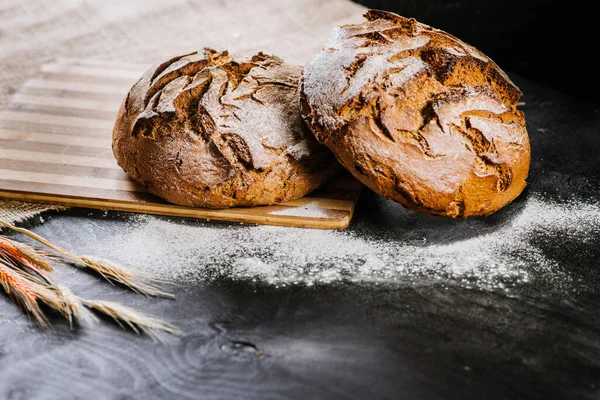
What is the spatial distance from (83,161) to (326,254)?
1107 millimetres

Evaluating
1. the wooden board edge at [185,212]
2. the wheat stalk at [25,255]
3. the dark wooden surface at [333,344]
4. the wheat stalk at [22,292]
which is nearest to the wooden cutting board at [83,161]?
the wooden board edge at [185,212]

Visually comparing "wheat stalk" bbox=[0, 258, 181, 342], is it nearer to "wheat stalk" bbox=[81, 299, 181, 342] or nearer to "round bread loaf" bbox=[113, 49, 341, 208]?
"wheat stalk" bbox=[81, 299, 181, 342]

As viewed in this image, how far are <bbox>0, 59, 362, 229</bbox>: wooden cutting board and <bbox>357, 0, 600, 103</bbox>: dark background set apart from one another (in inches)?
65.7

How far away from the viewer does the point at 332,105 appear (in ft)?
7.17

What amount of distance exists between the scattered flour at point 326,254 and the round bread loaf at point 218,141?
0.48ft

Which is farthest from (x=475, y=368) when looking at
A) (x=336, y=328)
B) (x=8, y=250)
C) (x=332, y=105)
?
(x=8, y=250)

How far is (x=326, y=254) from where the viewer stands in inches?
87.8

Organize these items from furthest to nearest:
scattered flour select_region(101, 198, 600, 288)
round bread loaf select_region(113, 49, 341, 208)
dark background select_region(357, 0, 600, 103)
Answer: dark background select_region(357, 0, 600, 103) → round bread loaf select_region(113, 49, 341, 208) → scattered flour select_region(101, 198, 600, 288)

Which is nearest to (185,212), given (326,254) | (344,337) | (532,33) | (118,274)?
(118,274)

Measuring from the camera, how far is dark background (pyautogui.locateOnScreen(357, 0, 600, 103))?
11.6ft

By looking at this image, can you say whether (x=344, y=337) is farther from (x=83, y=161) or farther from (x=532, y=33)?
(x=532, y=33)

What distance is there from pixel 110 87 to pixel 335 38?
1260 millimetres

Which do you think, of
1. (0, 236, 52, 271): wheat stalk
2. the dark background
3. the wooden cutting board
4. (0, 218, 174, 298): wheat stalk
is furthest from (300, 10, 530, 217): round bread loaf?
the dark background

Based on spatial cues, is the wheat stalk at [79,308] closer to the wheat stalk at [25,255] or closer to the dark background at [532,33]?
the wheat stalk at [25,255]
